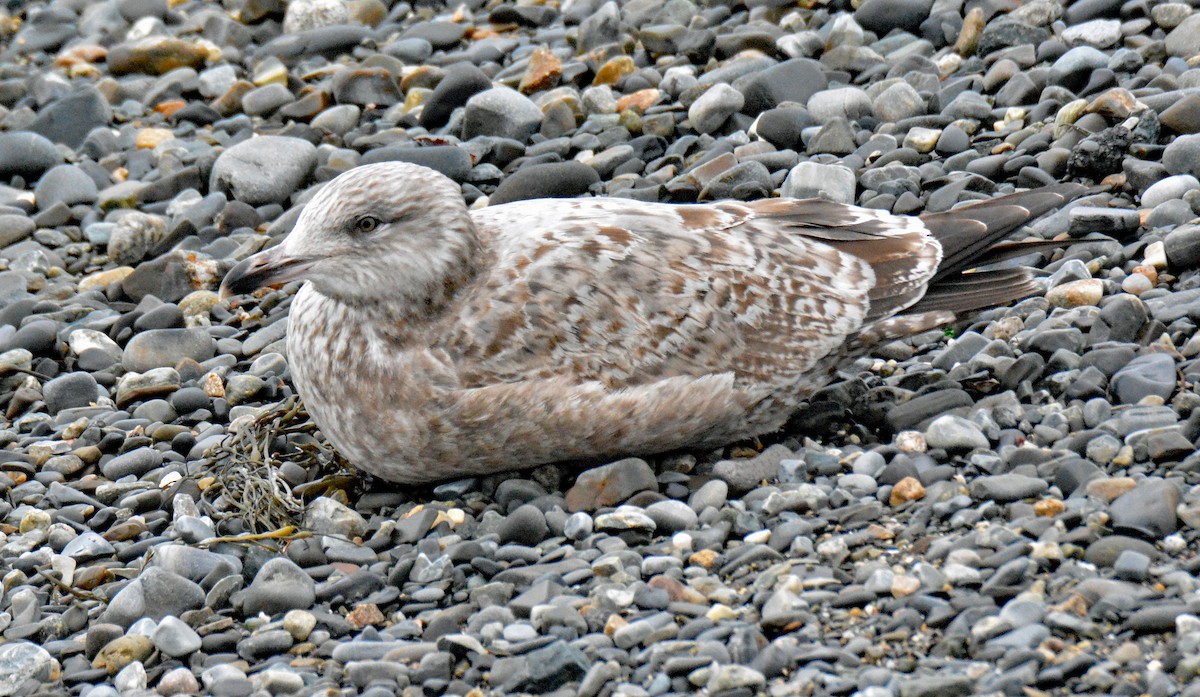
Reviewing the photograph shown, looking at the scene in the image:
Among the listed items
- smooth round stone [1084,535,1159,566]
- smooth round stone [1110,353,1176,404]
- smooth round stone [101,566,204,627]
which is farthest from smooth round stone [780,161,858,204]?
smooth round stone [101,566,204,627]

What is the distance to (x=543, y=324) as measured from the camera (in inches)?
200

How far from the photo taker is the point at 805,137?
745 cm

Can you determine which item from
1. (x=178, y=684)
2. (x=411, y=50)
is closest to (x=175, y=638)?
(x=178, y=684)

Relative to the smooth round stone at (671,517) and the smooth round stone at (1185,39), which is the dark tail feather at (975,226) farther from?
the smooth round stone at (1185,39)

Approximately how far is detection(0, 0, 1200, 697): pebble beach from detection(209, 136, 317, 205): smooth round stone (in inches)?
0.9

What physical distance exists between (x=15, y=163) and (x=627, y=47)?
3876mm

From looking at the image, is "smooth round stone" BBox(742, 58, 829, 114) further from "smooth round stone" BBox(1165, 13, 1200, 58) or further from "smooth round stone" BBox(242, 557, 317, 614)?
"smooth round stone" BBox(242, 557, 317, 614)

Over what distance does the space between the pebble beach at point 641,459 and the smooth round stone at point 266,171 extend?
0.02 m

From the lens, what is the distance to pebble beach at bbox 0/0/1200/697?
4008mm

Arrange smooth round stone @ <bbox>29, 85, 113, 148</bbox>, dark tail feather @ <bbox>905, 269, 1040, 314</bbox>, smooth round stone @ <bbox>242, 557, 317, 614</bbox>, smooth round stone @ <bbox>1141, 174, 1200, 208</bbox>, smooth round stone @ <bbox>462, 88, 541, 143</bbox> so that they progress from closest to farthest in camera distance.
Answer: smooth round stone @ <bbox>242, 557, 317, 614</bbox>, dark tail feather @ <bbox>905, 269, 1040, 314</bbox>, smooth round stone @ <bbox>1141, 174, 1200, 208</bbox>, smooth round stone @ <bbox>462, 88, 541, 143</bbox>, smooth round stone @ <bbox>29, 85, 113, 148</bbox>

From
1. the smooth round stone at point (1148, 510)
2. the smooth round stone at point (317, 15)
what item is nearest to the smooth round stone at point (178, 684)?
the smooth round stone at point (1148, 510)

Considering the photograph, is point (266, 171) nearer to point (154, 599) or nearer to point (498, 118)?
point (498, 118)

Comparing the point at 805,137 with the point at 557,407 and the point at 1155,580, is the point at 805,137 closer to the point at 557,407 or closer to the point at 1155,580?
the point at 557,407

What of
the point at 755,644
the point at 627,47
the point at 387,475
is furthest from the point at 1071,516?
the point at 627,47
